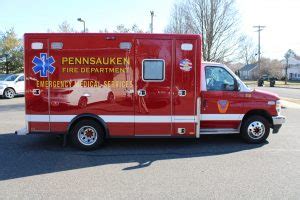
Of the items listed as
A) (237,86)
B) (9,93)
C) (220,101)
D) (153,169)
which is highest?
(237,86)

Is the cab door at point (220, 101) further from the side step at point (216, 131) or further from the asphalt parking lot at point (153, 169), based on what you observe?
the asphalt parking lot at point (153, 169)

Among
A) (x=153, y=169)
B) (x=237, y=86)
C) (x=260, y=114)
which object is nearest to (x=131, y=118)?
(x=153, y=169)

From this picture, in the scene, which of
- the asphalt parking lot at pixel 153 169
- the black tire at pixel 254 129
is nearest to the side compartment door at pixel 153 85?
the asphalt parking lot at pixel 153 169

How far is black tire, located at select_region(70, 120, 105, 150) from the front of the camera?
8273 mm

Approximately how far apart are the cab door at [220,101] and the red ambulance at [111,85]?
443 millimetres

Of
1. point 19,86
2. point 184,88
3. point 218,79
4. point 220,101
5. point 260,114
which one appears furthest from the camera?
point 19,86

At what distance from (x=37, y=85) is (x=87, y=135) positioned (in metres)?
1.62

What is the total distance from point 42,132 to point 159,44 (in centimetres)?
339

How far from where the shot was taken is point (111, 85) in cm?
814

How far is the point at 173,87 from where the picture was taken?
821cm

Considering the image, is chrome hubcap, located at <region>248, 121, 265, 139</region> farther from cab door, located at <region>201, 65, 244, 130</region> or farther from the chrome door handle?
the chrome door handle

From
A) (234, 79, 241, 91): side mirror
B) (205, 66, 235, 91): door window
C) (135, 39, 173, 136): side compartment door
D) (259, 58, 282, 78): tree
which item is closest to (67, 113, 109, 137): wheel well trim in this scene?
(135, 39, 173, 136): side compartment door

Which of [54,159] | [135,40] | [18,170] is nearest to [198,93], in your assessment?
[135,40]

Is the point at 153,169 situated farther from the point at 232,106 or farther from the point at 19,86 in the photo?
the point at 19,86
